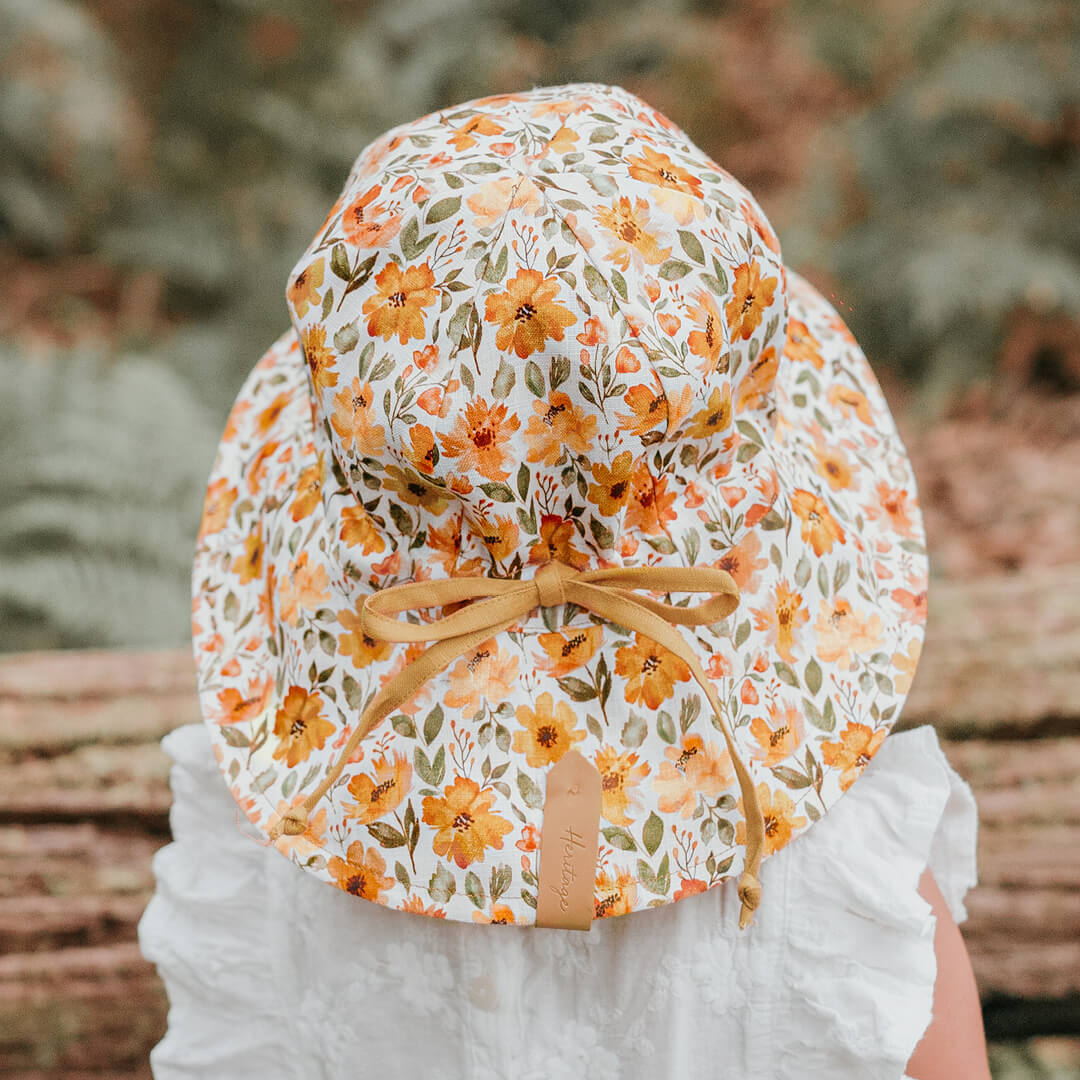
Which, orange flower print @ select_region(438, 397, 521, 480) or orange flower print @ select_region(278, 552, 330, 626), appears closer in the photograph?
orange flower print @ select_region(438, 397, 521, 480)

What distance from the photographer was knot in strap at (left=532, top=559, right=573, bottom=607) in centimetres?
75

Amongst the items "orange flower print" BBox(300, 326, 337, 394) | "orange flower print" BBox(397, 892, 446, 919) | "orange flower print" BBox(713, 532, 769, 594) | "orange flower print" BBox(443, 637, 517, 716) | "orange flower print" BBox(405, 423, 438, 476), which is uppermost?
"orange flower print" BBox(300, 326, 337, 394)

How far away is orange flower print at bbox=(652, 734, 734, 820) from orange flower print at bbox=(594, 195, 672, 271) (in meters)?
0.34

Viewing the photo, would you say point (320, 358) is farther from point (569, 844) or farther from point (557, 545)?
point (569, 844)

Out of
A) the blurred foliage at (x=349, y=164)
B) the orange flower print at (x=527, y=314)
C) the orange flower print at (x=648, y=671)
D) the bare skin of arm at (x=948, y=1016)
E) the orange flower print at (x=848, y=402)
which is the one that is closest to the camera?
the orange flower print at (x=527, y=314)

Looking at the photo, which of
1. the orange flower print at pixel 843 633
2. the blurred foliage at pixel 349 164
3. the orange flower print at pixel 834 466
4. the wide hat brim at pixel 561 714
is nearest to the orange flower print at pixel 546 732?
the wide hat brim at pixel 561 714

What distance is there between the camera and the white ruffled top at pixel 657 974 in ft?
2.65

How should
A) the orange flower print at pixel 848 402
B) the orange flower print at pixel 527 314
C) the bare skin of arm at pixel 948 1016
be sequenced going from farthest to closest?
the orange flower print at pixel 848 402 → the bare skin of arm at pixel 948 1016 → the orange flower print at pixel 527 314

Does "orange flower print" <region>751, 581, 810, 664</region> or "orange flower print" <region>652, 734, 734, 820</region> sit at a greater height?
"orange flower print" <region>751, 581, 810, 664</region>

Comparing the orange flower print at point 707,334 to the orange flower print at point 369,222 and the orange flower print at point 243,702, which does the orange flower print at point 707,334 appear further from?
the orange flower print at point 243,702

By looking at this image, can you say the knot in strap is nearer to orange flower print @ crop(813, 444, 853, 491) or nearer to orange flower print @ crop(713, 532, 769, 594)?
orange flower print @ crop(713, 532, 769, 594)

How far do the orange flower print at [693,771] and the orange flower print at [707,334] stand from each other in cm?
27

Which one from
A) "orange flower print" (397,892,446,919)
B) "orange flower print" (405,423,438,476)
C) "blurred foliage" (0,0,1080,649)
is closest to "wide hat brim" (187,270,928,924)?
"orange flower print" (397,892,446,919)

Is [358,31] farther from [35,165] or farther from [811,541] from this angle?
[811,541]
